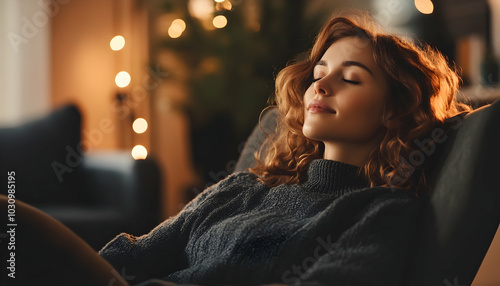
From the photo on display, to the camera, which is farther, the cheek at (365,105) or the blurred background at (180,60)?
the blurred background at (180,60)

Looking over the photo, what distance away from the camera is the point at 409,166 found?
0.98m

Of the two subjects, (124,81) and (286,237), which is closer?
(286,237)

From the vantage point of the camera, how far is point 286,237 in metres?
0.93

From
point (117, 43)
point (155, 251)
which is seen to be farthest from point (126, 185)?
point (117, 43)

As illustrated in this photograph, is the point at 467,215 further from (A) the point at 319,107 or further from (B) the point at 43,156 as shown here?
(B) the point at 43,156

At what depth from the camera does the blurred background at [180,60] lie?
272 centimetres

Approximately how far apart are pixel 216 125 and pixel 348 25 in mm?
2271

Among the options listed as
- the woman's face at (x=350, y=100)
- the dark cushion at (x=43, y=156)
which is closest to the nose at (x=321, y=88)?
the woman's face at (x=350, y=100)

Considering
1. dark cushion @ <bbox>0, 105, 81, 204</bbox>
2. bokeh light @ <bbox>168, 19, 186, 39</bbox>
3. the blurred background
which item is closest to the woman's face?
dark cushion @ <bbox>0, 105, 81, 204</bbox>

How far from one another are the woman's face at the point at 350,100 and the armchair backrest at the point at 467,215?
0.66ft

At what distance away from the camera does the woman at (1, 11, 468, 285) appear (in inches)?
34.1

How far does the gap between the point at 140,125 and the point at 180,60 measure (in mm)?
750

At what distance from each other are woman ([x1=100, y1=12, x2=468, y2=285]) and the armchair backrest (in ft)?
0.13

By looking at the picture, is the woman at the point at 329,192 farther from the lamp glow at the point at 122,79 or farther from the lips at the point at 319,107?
the lamp glow at the point at 122,79
